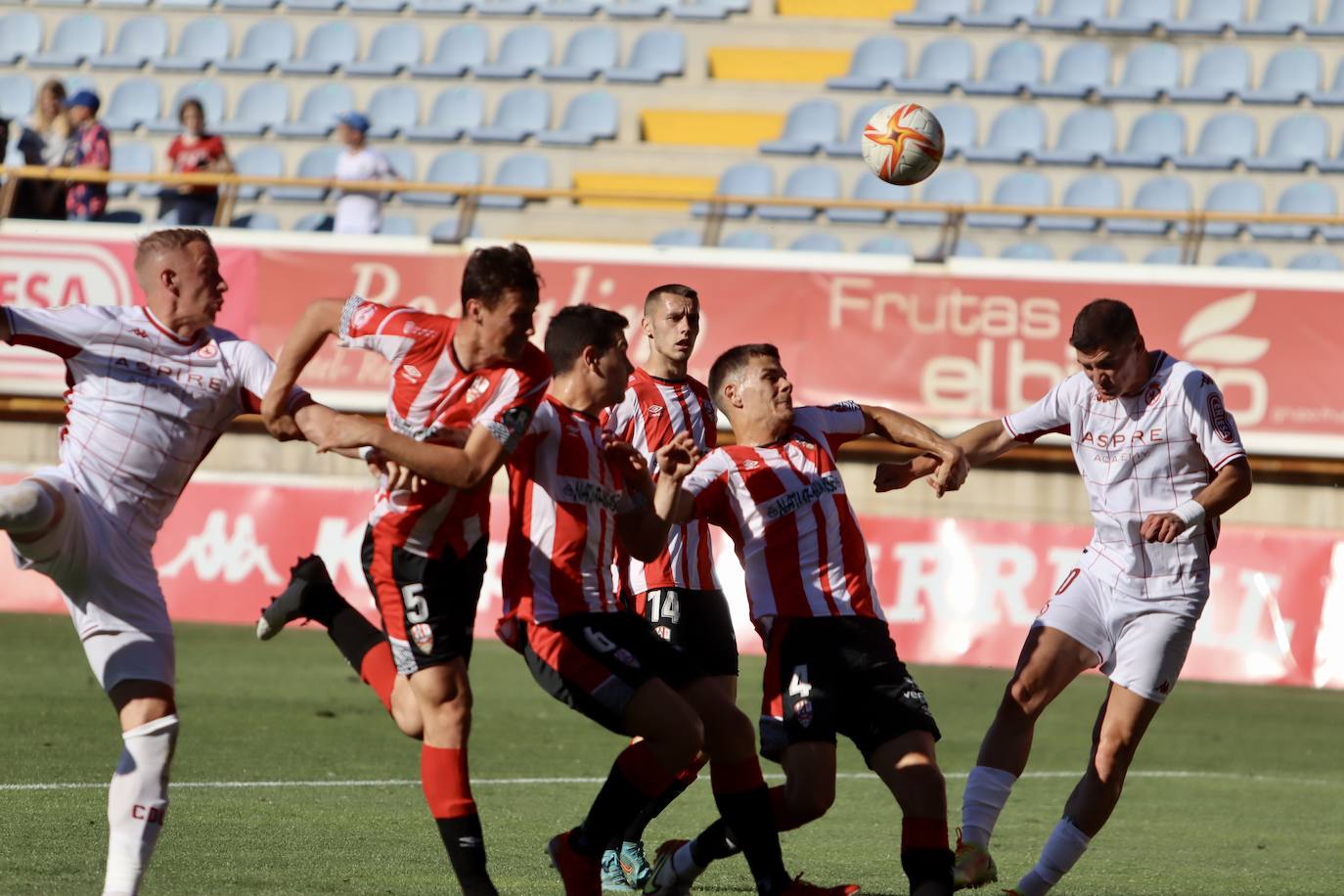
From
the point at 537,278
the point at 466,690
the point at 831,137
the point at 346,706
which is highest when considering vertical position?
the point at 831,137

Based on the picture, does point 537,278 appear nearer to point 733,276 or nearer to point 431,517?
point 431,517

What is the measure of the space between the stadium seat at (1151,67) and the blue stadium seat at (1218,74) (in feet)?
0.78

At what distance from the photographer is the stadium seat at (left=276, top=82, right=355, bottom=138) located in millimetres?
21328

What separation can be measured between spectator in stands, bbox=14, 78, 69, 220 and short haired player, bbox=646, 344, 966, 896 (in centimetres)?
1268

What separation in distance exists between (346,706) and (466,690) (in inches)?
230

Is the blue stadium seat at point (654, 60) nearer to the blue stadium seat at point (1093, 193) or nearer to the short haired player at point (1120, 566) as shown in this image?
the blue stadium seat at point (1093, 193)

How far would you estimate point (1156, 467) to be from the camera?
6656mm

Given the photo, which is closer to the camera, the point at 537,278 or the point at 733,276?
the point at 537,278

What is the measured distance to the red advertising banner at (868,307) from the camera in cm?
1508

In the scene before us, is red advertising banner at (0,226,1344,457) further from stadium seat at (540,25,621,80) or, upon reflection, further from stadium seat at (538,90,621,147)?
stadium seat at (540,25,621,80)

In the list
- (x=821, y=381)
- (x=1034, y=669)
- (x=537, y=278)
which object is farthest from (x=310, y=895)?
(x=821, y=381)

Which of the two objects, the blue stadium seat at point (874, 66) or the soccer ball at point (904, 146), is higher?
the blue stadium seat at point (874, 66)

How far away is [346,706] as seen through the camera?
1133 centimetres

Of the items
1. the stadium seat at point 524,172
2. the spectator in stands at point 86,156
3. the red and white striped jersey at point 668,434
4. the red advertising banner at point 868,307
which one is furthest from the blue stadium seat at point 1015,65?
the red and white striped jersey at point 668,434
